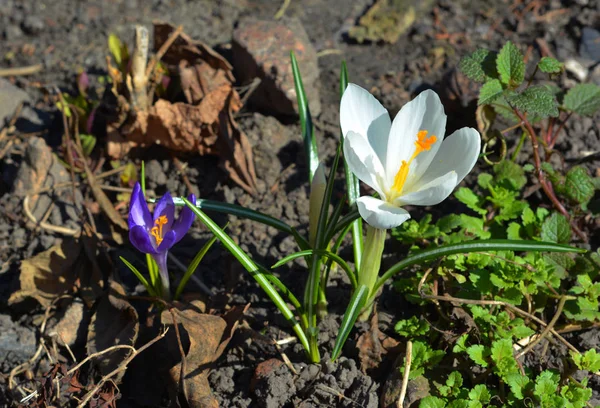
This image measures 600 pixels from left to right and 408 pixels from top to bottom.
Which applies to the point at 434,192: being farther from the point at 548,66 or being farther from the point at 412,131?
the point at 548,66

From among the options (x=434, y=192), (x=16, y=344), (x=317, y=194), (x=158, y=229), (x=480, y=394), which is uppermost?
(x=434, y=192)

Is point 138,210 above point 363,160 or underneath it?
underneath

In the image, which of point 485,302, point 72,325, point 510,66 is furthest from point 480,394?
point 72,325

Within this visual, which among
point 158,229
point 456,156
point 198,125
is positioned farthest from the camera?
point 198,125

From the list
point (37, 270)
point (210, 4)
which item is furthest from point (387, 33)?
point (37, 270)

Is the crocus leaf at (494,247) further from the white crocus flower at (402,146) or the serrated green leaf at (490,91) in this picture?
the serrated green leaf at (490,91)

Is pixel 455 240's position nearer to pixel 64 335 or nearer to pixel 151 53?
pixel 64 335
